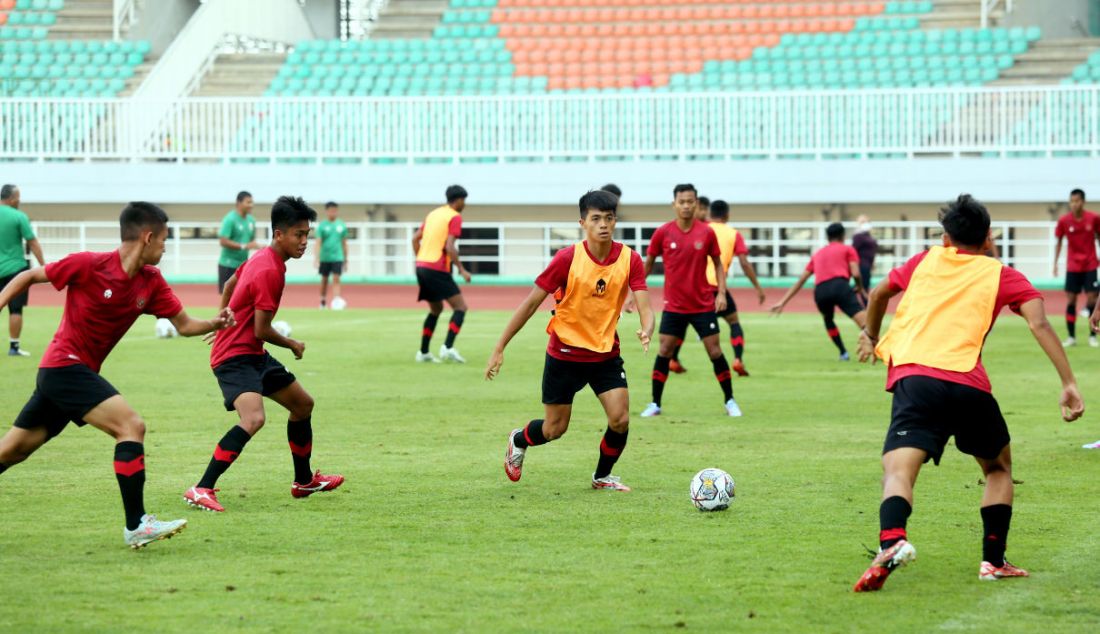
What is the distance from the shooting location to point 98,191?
1342 inches

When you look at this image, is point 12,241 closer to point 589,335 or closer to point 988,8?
point 589,335

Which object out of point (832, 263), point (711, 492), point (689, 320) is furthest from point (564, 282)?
point (832, 263)

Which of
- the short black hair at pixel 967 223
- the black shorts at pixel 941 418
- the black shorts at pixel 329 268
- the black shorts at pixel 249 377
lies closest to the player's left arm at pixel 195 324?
the black shorts at pixel 249 377

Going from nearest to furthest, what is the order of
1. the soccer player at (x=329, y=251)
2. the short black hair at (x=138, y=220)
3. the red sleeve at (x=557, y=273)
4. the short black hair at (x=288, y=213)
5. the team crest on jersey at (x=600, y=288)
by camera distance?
the short black hair at (x=138, y=220)
the short black hair at (x=288, y=213)
the red sleeve at (x=557, y=273)
the team crest on jersey at (x=600, y=288)
the soccer player at (x=329, y=251)

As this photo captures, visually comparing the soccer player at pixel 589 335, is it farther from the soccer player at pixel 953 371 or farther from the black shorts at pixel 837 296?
the black shorts at pixel 837 296

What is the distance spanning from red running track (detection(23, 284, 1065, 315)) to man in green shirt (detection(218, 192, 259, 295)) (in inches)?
297

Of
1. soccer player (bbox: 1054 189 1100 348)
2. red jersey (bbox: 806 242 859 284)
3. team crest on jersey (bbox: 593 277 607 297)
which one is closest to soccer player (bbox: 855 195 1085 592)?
team crest on jersey (bbox: 593 277 607 297)

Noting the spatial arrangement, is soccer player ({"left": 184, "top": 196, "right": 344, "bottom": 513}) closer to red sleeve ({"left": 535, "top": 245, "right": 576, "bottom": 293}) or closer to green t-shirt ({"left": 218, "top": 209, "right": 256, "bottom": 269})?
red sleeve ({"left": 535, "top": 245, "right": 576, "bottom": 293})

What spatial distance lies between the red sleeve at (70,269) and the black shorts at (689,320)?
650 cm

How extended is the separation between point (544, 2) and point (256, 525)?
113 feet

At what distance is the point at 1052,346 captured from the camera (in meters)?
6.18

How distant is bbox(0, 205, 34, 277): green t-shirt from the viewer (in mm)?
17073

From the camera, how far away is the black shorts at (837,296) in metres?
17.7

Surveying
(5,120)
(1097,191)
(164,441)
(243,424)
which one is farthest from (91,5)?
(243,424)
